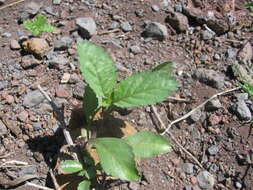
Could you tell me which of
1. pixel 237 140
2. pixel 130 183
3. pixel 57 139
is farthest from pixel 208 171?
pixel 57 139

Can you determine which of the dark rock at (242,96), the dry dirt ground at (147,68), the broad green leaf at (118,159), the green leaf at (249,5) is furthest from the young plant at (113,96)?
the green leaf at (249,5)

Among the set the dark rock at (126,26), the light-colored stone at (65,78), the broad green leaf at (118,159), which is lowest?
the broad green leaf at (118,159)

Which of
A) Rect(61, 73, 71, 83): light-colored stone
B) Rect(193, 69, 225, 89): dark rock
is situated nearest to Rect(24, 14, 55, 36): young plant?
Rect(61, 73, 71, 83): light-colored stone

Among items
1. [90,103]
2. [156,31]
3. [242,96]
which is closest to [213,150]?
[242,96]

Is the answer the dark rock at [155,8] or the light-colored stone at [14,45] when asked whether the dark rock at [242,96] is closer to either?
the dark rock at [155,8]

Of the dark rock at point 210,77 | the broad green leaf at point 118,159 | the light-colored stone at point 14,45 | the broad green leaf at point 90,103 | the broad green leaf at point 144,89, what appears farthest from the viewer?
the light-colored stone at point 14,45

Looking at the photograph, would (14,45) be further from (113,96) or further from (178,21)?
(178,21)
